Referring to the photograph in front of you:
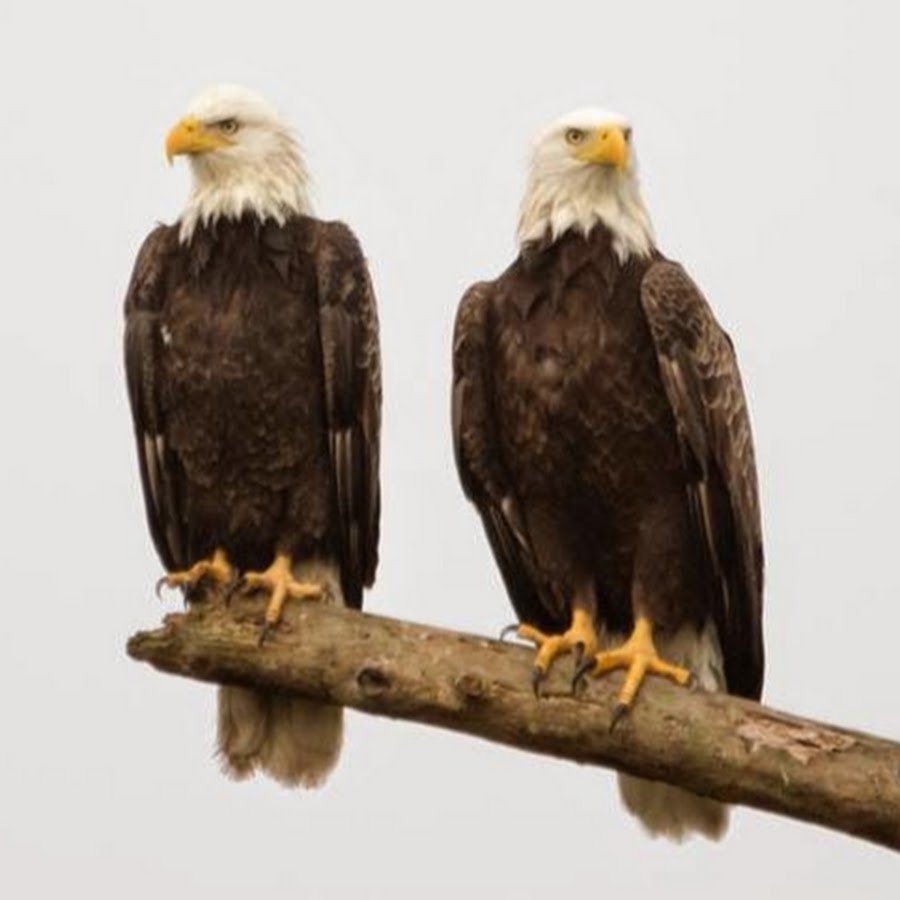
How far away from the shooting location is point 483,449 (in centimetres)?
937

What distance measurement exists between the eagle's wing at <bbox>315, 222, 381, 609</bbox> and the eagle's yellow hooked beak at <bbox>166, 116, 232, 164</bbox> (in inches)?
28.9

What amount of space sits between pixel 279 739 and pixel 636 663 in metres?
2.04

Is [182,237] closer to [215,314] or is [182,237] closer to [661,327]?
[215,314]

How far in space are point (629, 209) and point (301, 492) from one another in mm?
1765

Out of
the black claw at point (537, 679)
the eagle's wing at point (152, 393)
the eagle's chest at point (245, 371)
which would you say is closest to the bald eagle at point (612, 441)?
the black claw at point (537, 679)

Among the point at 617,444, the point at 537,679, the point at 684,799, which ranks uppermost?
the point at 617,444

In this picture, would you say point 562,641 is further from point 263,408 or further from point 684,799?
point 263,408

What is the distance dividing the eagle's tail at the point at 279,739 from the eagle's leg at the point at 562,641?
3.72ft

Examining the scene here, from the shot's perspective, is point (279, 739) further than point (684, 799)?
Yes

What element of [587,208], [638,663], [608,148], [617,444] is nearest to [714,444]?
[617,444]

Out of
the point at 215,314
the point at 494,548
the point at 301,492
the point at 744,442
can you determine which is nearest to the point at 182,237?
the point at 215,314

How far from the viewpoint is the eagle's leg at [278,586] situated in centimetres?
889

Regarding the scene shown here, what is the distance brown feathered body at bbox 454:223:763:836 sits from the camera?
905 centimetres

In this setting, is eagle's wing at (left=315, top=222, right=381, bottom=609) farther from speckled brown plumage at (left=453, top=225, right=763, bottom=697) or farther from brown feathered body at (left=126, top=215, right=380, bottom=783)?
speckled brown plumage at (left=453, top=225, right=763, bottom=697)
